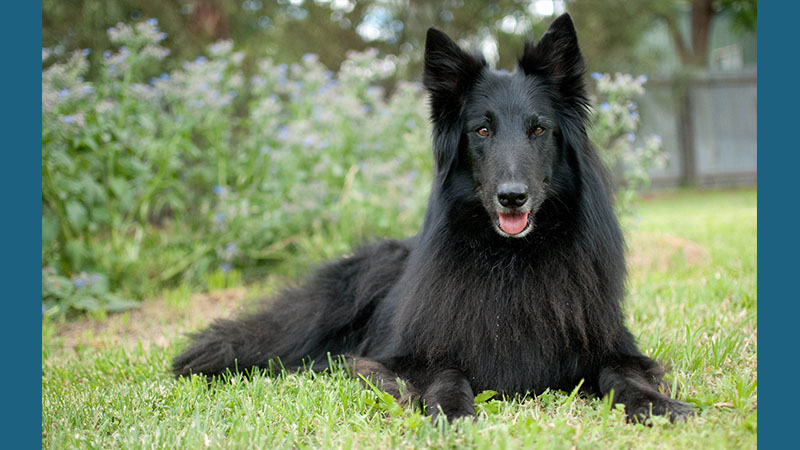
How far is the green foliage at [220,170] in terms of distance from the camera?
4.93 metres

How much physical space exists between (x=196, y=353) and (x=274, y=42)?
8841 mm

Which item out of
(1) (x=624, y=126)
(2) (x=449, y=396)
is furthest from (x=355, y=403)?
(1) (x=624, y=126)

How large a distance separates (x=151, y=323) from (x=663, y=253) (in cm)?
483

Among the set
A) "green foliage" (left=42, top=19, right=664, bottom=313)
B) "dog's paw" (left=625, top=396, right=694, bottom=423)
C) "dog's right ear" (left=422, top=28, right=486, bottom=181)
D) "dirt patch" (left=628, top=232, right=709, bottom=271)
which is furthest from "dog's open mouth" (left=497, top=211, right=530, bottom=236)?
"dirt patch" (left=628, top=232, right=709, bottom=271)

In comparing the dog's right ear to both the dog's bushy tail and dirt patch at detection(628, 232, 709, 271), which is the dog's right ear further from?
dirt patch at detection(628, 232, 709, 271)

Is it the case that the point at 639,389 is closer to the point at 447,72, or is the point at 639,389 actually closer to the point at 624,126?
the point at 447,72

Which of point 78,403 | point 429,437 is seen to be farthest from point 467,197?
point 78,403

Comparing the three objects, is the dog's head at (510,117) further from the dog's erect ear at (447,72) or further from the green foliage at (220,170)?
the green foliage at (220,170)

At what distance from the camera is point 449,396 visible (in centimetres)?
238

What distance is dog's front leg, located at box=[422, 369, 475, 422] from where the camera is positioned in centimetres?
230

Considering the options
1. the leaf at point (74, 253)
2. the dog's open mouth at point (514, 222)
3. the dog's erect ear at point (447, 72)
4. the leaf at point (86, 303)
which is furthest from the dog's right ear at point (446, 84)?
the leaf at point (74, 253)

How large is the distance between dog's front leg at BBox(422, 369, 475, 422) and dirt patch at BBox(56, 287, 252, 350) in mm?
2015

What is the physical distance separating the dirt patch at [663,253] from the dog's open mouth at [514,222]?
3296 millimetres

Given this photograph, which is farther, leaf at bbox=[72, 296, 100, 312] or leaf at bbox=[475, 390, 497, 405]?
leaf at bbox=[72, 296, 100, 312]
